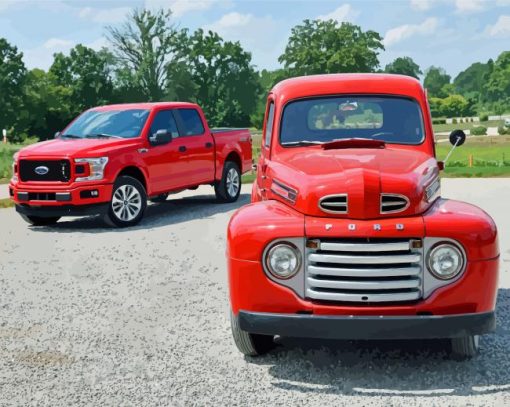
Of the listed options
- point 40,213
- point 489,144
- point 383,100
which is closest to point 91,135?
point 40,213

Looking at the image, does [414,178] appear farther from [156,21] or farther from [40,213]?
[156,21]

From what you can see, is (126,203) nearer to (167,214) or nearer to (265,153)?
(167,214)

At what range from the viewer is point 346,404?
461cm

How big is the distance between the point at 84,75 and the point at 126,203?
7346 cm

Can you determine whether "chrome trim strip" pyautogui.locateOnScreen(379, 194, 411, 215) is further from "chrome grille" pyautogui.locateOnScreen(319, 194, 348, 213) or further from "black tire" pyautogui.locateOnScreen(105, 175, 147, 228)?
"black tire" pyautogui.locateOnScreen(105, 175, 147, 228)

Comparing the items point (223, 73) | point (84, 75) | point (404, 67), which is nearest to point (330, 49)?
point (223, 73)

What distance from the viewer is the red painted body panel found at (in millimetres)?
11953

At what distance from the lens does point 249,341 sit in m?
5.39

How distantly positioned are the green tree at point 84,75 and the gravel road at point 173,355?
69910 mm

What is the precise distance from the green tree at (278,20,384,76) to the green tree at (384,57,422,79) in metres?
59.3

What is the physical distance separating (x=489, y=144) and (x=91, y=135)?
43.5 metres

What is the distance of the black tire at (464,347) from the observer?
5191mm

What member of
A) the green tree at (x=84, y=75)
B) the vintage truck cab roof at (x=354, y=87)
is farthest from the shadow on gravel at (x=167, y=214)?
the green tree at (x=84, y=75)

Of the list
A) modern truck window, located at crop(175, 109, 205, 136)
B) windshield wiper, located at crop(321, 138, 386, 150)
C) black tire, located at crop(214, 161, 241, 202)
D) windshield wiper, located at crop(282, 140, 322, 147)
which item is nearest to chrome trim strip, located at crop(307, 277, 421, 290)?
windshield wiper, located at crop(321, 138, 386, 150)
